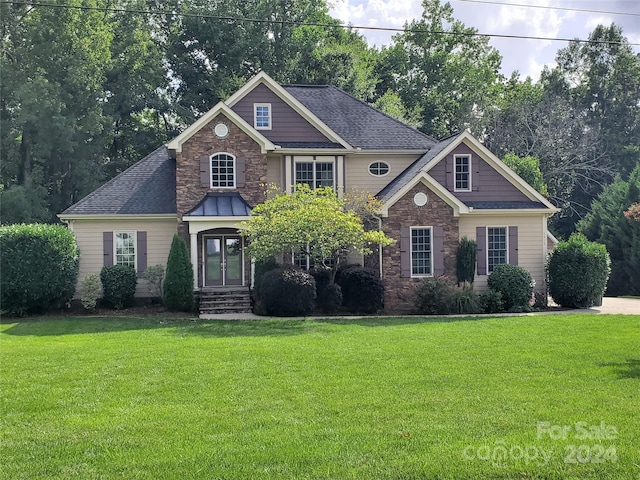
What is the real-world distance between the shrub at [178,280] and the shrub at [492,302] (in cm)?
956

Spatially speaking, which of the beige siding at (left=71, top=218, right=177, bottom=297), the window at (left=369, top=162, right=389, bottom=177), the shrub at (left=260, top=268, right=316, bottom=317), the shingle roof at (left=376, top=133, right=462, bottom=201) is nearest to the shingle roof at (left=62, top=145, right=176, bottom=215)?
the beige siding at (left=71, top=218, right=177, bottom=297)

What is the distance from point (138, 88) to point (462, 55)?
82.2ft

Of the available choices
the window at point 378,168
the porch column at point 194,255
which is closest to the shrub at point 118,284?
the porch column at point 194,255

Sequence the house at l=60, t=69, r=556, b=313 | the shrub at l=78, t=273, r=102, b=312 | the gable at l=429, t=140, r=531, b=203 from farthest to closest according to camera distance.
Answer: the gable at l=429, t=140, r=531, b=203, the house at l=60, t=69, r=556, b=313, the shrub at l=78, t=273, r=102, b=312

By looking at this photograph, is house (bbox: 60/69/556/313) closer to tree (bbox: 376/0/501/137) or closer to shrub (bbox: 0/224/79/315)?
shrub (bbox: 0/224/79/315)

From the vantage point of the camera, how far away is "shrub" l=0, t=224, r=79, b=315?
1884 centimetres

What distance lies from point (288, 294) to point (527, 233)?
9619 mm

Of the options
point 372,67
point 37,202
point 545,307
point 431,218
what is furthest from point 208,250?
point 372,67

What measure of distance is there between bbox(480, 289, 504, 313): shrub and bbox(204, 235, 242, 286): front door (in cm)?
873

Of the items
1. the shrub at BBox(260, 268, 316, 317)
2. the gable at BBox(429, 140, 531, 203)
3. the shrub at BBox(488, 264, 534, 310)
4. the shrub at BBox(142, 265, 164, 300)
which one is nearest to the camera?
the shrub at BBox(260, 268, 316, 317)

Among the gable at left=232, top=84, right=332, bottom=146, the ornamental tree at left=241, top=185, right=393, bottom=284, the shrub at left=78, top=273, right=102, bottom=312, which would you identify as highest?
the gable at left=232, top=84, right=332, bottom=146

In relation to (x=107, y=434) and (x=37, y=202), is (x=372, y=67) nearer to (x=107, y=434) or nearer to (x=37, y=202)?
(x=37, y=202)

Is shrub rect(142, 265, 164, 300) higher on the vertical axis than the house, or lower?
lower

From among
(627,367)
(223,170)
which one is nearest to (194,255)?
(223,170)
